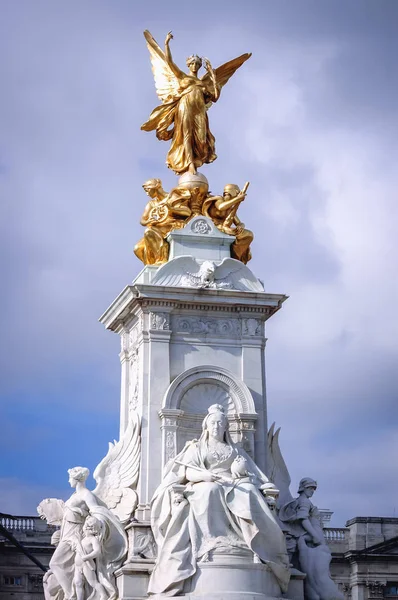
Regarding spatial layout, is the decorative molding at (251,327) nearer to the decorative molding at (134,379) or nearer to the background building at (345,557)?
the decorative molding at (134,379)

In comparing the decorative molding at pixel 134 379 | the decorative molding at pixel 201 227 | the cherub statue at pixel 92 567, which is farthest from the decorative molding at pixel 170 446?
the decorative molding at pixel 201 227

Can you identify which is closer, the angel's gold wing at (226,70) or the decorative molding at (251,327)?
the decorative molding at (251,327)

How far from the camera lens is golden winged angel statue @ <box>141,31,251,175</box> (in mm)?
27359

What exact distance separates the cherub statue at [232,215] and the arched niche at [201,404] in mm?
2670

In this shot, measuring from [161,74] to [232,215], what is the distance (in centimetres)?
338

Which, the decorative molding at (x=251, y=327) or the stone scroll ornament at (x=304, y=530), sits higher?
the decorative molding at (x=251, y=327)

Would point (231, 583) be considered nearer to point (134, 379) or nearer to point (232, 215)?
point (134, 379)

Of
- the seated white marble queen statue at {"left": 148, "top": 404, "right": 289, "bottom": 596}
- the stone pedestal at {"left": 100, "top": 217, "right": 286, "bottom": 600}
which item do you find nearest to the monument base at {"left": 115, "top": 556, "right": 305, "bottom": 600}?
the seated white marble queen statue at {"left": 148, "top": 404, "right": 289, "bottom": 596}

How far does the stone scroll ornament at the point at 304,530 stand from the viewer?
2486 cm

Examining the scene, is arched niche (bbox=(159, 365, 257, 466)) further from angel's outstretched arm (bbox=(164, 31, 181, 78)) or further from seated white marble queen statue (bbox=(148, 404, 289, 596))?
angel's outstretched arm (bbox=(164, 31, 181, 78))

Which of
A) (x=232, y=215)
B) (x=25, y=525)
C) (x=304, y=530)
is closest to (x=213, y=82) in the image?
(x=232, y=215)

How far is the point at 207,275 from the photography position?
84.3ft

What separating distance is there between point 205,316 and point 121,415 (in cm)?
264

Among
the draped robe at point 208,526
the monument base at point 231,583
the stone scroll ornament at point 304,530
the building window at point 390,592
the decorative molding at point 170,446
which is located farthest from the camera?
the building window at point 390,592
